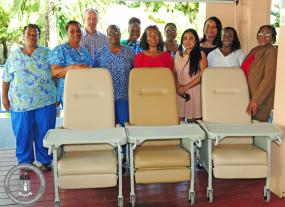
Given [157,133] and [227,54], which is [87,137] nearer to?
[157,133]

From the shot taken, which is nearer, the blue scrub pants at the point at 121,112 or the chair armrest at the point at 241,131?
the chair armrest at the point at 241,131

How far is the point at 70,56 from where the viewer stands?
3525 millimetres

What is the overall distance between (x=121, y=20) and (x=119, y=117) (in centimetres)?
567

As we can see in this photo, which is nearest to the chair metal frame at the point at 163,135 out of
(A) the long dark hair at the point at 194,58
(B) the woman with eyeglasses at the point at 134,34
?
(A) the long dark hair at the point at 194,58

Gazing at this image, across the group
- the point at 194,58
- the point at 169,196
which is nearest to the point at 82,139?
the point at 169,196

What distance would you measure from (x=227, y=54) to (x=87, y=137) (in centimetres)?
185

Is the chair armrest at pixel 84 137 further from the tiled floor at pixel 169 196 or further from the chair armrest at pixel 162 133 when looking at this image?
the tiled floor at pixel 169 196

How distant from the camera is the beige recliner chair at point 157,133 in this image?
276 cm

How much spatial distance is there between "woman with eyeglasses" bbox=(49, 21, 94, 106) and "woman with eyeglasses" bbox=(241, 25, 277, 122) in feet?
4.91

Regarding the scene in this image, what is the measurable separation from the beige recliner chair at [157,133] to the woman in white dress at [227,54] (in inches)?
29.2

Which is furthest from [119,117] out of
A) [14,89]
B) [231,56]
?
[231,56]

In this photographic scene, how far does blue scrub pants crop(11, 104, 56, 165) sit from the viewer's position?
3545 mm

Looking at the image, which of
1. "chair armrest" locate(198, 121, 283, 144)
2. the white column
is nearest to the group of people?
the white column

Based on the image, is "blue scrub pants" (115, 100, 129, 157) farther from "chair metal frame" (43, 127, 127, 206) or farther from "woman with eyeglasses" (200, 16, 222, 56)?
"woman with eyeglasses" (200, 16, 222, 56)
